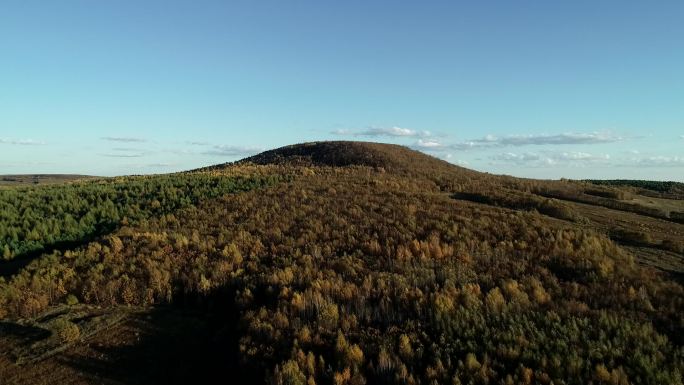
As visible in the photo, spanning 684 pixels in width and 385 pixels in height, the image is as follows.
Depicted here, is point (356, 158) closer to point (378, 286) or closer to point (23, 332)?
point (378, 286)

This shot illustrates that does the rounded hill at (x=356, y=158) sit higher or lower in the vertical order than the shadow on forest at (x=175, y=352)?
higher

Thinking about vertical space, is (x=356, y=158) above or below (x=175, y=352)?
above

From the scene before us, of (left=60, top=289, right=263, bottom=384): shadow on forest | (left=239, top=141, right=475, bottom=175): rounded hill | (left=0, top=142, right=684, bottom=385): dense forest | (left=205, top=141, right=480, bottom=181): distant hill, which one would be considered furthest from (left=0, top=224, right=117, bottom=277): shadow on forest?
(left=239, top=141, right=475, bottom=175): rounded hill

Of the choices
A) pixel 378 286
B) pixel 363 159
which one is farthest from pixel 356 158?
pixel 378 286

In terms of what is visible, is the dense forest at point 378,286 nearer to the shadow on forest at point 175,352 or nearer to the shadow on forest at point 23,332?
the shadow on forest at point 175,352

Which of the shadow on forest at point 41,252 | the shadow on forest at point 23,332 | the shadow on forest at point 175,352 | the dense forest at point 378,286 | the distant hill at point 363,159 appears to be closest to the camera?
the dense forest at point 378,286

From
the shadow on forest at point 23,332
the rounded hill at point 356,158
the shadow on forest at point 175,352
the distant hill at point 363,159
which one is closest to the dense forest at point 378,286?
the shadow on forest at point 175,352
